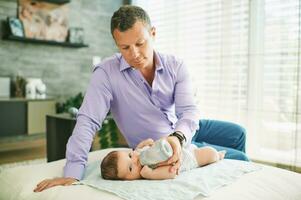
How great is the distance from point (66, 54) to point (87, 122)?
3.40m

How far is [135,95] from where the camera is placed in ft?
4.68

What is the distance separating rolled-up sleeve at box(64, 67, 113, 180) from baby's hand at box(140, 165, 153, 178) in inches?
9.5

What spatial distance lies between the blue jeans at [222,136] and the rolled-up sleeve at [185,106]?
0.85 meters

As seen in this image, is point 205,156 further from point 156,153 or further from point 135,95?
point 135,95

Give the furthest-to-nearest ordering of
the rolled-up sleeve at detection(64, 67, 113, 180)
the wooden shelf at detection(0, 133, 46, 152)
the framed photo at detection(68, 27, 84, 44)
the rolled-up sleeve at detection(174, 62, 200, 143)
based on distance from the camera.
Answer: the framed photo at detection(68, 27, 84, 44) < the wooden shelf at detection(0, 133, 46, 152) < the rolled-up sleeve at detection(174, 62, 200, 143) < the rolled-up sleeve at detection(64, 67, 113, 180)

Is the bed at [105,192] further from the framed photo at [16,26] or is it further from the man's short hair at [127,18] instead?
the framed photo at [16,26]

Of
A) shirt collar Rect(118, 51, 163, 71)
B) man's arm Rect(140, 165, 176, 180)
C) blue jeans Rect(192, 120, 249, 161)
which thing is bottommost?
blue jeans Rect(192, 120, 249, 161)

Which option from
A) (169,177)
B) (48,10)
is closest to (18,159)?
(48,10)

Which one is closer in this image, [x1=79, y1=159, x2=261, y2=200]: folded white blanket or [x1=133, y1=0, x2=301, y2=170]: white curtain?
[x1=79, y1=159, x2=261, y2=200]: folded white blanket

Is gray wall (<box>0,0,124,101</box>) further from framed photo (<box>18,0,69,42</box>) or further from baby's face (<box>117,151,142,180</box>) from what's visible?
baby's face (<box>117,151,142,180</box>)

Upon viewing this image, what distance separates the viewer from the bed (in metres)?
1.02

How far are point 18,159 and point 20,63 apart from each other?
1241 mm

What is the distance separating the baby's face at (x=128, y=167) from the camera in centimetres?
116

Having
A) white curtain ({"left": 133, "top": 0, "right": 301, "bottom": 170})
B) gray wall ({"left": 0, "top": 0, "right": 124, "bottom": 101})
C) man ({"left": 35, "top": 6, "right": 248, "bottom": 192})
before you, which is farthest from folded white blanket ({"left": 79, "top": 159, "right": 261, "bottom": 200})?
gray wall ({"left": 0, "top": 0, "right": 124, "bottom": 101})
